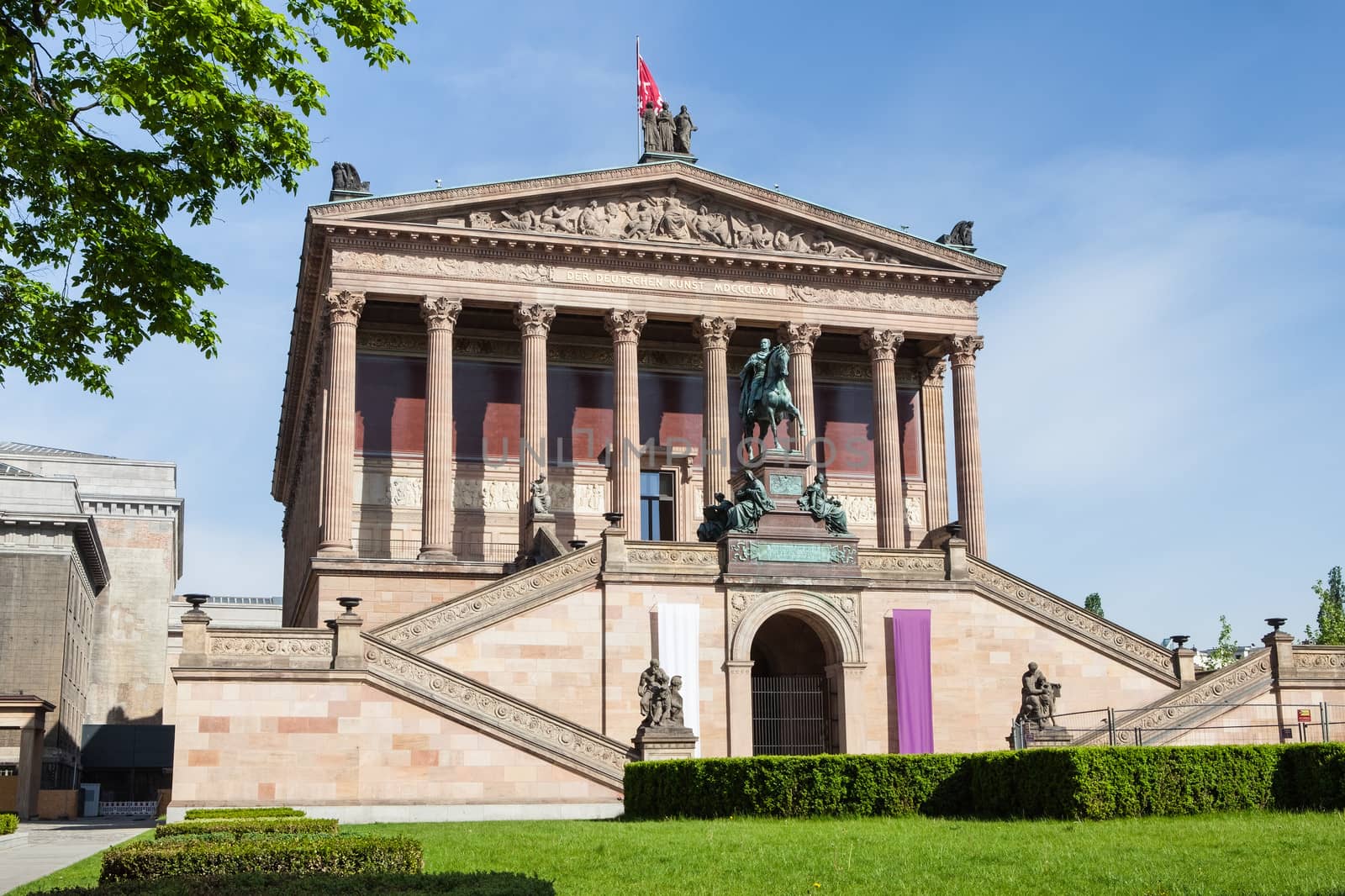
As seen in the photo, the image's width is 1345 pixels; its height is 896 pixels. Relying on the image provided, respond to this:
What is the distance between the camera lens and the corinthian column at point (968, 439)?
56812 millimetres

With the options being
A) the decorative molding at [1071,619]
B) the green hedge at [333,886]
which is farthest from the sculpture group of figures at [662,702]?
the green hedge at [333,886]

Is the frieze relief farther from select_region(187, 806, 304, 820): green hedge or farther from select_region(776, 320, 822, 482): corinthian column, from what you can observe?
select_region(187, 806, 304, 820): green hedge

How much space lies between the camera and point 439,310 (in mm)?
54219

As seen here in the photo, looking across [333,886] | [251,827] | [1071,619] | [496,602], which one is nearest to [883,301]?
[1071,619]

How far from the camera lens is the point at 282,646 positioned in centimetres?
3422

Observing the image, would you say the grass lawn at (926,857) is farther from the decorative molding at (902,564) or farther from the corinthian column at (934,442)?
the corinthian column at (934,442)

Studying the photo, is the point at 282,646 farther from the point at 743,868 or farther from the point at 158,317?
the point at 743,868

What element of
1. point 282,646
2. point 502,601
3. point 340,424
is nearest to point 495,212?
point 340,424

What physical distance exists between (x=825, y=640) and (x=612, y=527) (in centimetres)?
720

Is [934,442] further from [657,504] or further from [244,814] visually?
[244,814]

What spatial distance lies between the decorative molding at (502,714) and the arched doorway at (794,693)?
24.3ft

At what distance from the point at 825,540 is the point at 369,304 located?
23.1 metres

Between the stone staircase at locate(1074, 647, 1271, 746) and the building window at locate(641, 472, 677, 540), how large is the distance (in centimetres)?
2375

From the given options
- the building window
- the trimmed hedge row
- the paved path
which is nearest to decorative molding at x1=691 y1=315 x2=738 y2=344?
the building window
